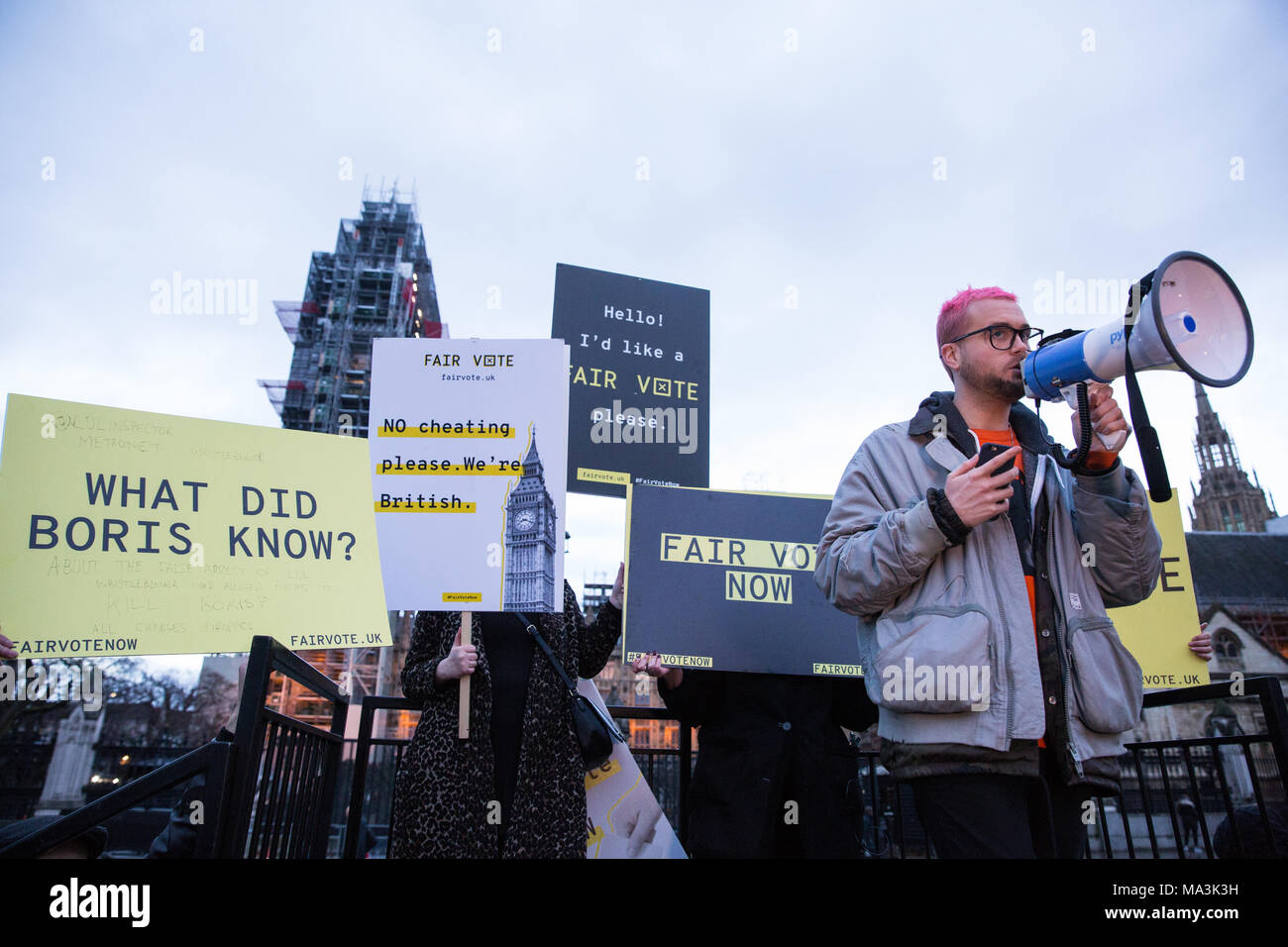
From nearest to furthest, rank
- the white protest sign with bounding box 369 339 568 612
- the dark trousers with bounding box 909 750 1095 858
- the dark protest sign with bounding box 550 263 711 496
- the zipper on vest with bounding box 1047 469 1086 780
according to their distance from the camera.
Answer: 1. the dark trousers with bounding box 909 750 1095 858
2. the zipper on vest with bounding box 1047 469 1086 780
3. the white protest sign with bounding box 369 339 568 612
4. the dark protest sign with bounding box 550 263 711 496

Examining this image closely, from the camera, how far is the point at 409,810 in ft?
11.2

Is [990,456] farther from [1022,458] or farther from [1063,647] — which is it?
[1063,647]

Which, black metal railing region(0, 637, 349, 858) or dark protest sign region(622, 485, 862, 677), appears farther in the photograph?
dark protest sign region(622, 485, 862, 677)

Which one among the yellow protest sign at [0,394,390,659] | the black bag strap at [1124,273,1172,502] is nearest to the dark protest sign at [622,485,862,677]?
the yellow protest sign at [0,394,390,659]

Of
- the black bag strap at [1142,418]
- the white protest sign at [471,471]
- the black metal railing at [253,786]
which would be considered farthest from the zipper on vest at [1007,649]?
Answer: the black metal railing at [253,786]

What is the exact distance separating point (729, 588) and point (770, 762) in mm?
872

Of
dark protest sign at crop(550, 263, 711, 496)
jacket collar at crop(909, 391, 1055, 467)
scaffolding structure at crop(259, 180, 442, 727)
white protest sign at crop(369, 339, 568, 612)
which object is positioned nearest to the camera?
jacket collar at crop(909, 391, 1055, 467)

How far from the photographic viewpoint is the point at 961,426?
2.83 meters

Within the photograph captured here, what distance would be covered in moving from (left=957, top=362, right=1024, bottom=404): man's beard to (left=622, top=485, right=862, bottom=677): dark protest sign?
1.24 m

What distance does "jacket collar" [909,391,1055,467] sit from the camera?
280 centimetres

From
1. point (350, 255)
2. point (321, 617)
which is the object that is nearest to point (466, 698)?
point (321, 617)

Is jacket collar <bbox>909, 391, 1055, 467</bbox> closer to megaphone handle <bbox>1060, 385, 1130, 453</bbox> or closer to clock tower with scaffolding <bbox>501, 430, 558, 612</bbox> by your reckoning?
megaphone handle <bbox>1060, 385, 1130, 453</bbox>
